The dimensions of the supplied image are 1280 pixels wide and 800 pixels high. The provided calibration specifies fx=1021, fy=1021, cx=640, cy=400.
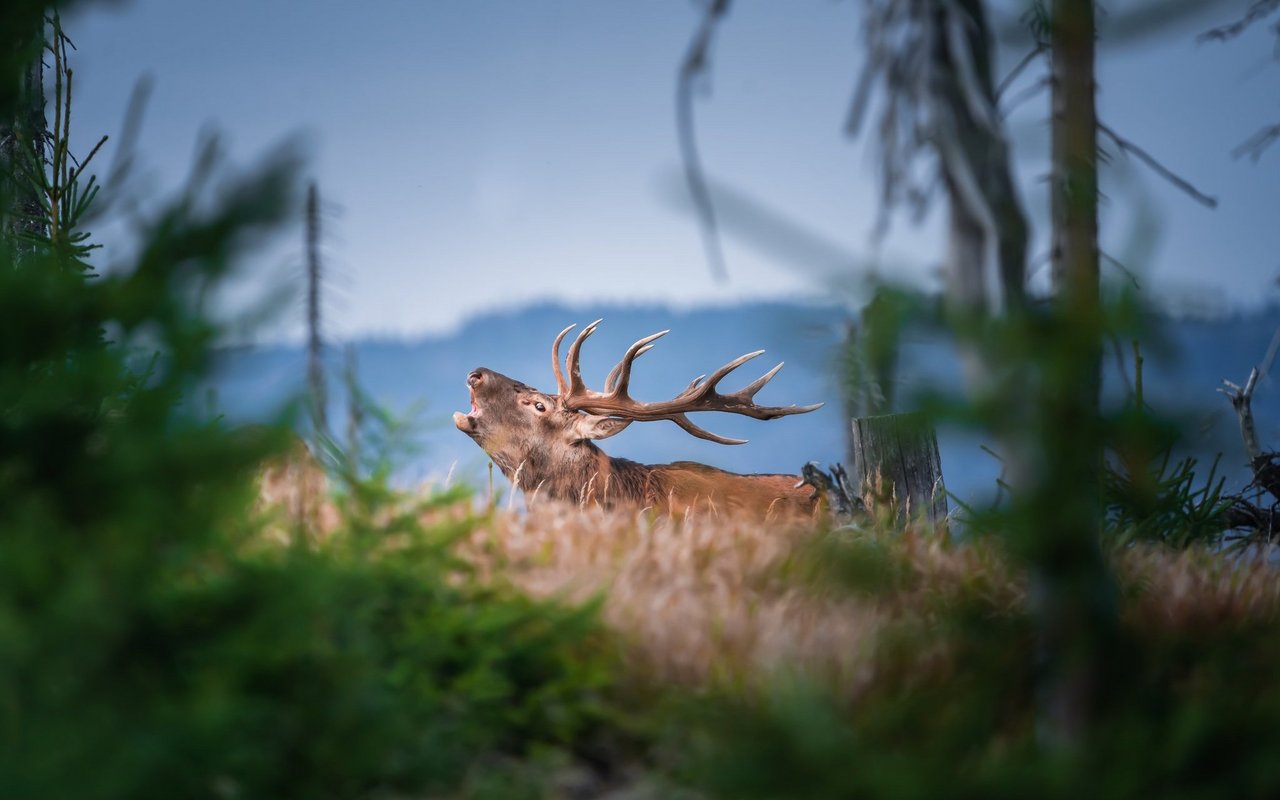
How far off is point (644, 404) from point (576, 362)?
67 cm

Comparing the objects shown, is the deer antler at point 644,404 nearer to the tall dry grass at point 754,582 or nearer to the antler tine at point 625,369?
the antler tine at point 625,369

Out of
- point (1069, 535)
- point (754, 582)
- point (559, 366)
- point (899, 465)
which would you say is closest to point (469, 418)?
point (559, 366)

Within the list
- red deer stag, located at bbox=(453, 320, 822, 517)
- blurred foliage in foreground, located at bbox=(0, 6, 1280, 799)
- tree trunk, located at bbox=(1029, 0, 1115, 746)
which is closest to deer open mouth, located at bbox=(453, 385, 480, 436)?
red deer stag, located at bbox=(453, 320, 822, 517)

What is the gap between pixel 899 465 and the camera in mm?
7012

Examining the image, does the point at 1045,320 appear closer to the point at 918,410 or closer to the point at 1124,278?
the point at 1124,278

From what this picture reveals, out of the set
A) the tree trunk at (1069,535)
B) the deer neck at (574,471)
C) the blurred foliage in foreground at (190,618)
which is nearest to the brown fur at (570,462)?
the deer neck at (574,471)

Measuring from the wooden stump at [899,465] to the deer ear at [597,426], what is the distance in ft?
7.30

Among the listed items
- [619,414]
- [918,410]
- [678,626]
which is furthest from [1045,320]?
[619,414]

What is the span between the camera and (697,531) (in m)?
4.60

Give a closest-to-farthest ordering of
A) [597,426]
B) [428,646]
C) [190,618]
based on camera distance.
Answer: [190,618]
[428,646]
[597,426]

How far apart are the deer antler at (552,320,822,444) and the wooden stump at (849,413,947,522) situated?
161 cm

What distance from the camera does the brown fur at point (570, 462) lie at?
8266 mm

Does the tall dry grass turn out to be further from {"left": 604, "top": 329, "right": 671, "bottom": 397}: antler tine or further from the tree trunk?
{"left": 604, "top": 329, "right": 671, "bottom": 397}: antler tine

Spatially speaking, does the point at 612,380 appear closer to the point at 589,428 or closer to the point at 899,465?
the point at 589,428
